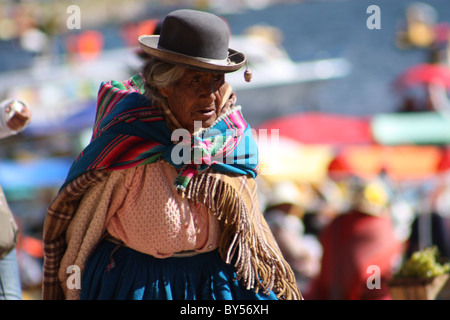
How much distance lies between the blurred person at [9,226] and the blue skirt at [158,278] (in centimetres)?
51

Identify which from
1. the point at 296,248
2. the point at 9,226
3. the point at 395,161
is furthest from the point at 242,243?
the point at 395,161

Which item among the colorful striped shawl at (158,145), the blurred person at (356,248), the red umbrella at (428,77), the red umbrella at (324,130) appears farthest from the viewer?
the red umbrella at (428,77)

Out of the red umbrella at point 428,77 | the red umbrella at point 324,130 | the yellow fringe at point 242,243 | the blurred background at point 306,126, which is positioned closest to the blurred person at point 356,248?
the blurred background at point 306,126

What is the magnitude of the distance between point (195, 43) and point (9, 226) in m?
1.29

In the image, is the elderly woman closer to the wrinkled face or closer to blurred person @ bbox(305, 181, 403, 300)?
the wrinkled face

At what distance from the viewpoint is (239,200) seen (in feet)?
9.66

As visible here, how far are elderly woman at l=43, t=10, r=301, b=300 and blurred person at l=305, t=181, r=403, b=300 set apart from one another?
2229 mm

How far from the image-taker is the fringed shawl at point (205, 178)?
292 cm

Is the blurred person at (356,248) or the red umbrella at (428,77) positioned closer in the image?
the blurred person at (356,248)

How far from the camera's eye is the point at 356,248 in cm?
526

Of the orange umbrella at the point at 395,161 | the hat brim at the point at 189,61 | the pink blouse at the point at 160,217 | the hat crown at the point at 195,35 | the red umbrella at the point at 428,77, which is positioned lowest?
the pink blouse at the point at 160,217

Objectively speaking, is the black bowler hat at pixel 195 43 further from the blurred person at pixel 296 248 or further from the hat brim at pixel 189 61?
the blurred person at pixel 296 248

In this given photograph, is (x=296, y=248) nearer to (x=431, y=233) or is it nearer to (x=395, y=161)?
(x=431, y=233)

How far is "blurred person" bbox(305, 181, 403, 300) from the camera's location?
5176 mm
